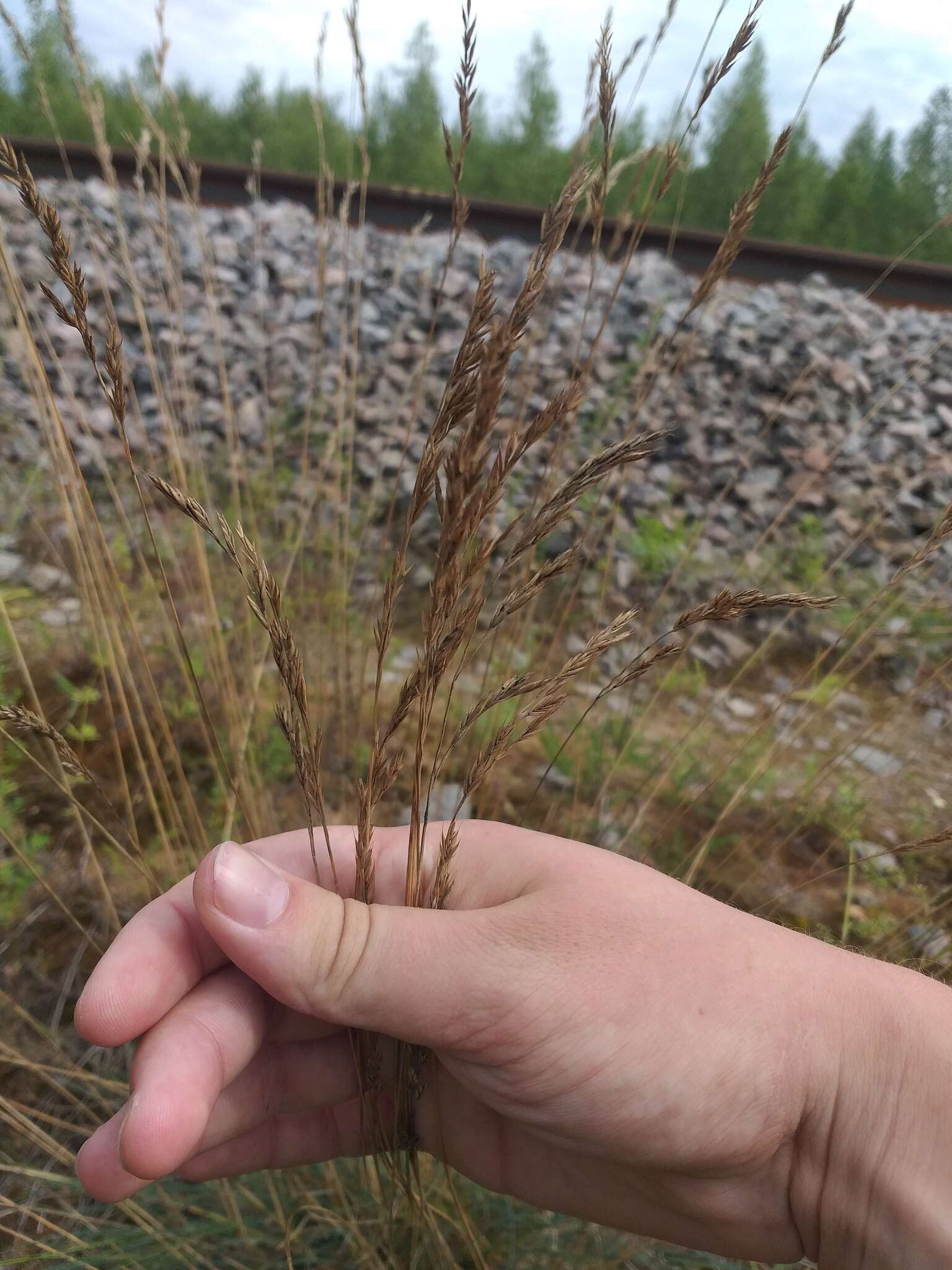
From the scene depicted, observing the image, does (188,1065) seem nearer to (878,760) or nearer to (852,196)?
(878,760)

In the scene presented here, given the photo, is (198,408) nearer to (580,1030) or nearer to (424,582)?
(424,582)

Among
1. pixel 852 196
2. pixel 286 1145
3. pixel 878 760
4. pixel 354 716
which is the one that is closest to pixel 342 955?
pixel 286 1145

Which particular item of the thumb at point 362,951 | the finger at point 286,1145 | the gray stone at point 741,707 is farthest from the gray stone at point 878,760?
the thumb at point 362,951

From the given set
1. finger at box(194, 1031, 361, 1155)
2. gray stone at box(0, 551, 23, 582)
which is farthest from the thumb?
gray stone at box(0, 551, 23, 582)

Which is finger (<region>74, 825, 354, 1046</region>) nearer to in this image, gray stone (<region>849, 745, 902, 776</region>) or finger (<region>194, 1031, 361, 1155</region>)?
finger (<region>194, 1031, 361, 1155</region>)

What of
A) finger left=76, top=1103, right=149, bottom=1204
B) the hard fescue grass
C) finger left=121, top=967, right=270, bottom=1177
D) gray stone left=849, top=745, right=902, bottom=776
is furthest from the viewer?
gray stone left=849, top=745, right=902, bottom=776
